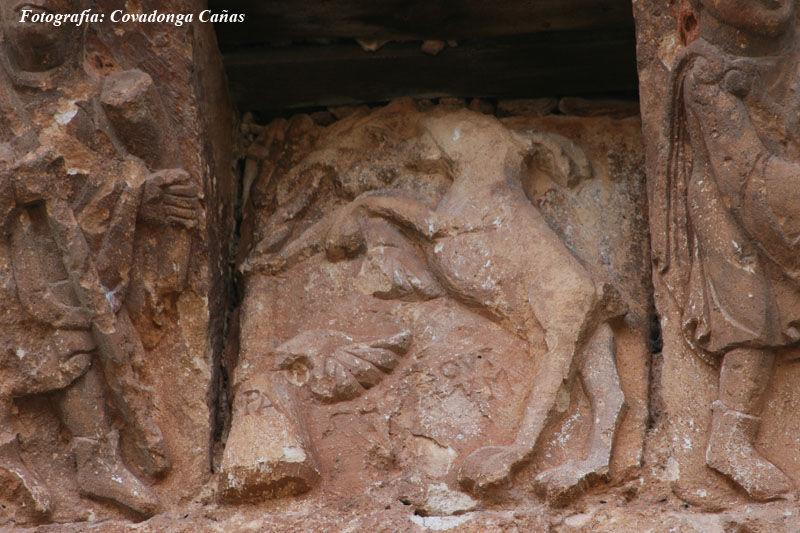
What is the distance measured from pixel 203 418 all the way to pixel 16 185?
0.82 metres

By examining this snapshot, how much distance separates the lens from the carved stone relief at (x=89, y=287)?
11.4 ft

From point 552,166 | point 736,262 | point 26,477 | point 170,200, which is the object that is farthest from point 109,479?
point 736,262

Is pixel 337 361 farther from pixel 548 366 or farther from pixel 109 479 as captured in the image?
pixel 109 479

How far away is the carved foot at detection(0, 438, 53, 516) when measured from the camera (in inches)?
135

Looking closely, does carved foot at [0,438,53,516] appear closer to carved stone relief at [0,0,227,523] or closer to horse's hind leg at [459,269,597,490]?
carved stone relief at [0,0,227,523]

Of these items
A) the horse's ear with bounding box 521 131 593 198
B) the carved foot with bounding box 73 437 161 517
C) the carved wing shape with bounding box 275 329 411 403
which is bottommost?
the carved foot with bounding box 73 437 161 517

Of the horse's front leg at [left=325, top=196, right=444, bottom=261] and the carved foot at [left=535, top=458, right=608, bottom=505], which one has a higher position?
the horse's front leg at [left=325, top=196, right=444, bottom=261]

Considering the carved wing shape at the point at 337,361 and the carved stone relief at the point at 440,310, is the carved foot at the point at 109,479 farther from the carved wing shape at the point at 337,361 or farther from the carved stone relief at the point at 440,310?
the carved wing shape at the point at 337,361

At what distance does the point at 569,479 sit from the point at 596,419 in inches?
8.4

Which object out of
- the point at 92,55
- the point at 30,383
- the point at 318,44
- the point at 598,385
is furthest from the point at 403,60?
the point at 30,383

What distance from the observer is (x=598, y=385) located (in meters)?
3.52

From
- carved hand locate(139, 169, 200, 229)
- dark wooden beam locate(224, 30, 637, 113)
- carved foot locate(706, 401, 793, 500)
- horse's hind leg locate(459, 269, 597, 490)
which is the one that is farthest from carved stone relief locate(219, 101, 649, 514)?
carved hand locate(139, 169, 200, 229)

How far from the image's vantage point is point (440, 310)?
377 cm

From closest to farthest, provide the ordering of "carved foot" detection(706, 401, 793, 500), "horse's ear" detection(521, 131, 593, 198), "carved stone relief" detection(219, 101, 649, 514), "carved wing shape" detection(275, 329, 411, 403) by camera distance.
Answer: "carved foot" detection(706, 401, 793, 500), "carved stone relief" detection(219, 101, 649, 514), "carved wing shape" detection(275, 329, 411, 403), "horse's ear" detection(521, 131, 593, 198)
